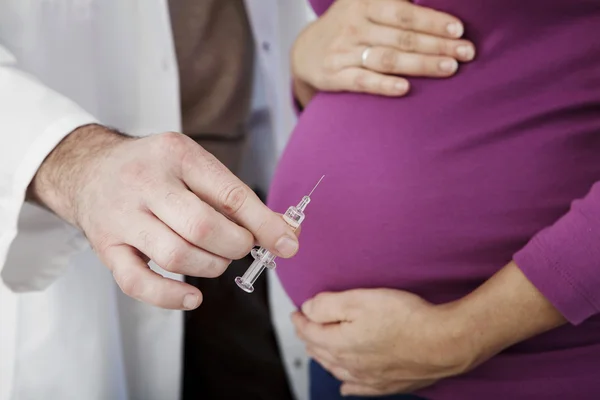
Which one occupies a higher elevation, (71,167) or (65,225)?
(71,167)

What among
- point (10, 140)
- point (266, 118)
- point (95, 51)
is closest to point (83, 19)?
point (95, 51)

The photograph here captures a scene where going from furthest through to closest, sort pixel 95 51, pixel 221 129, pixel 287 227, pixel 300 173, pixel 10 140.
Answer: pixel 221 129
pixel 95 51
pixel 300 173
pixel 10 140
pixel 287 227

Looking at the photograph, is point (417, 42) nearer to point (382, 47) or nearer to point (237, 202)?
point (382, 47)

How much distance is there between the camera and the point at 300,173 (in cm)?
69

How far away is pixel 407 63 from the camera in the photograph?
65 cm

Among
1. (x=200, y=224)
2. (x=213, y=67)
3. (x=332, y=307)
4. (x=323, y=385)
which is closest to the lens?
(x=200, y=224)

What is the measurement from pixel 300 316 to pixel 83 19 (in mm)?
445

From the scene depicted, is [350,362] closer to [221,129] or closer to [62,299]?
[62,299]

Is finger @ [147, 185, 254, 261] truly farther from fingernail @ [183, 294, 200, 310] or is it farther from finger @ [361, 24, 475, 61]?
finger @ [361, 24, 475, 61]

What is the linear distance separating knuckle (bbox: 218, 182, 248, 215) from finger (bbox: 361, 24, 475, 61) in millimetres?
296

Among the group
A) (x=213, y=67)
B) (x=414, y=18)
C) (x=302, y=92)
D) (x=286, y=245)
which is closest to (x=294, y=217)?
(x=286, y=245)

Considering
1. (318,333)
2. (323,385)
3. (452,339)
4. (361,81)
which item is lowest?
(323,385)

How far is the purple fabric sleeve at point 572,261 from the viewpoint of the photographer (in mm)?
Result: 526

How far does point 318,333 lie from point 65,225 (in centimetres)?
30
